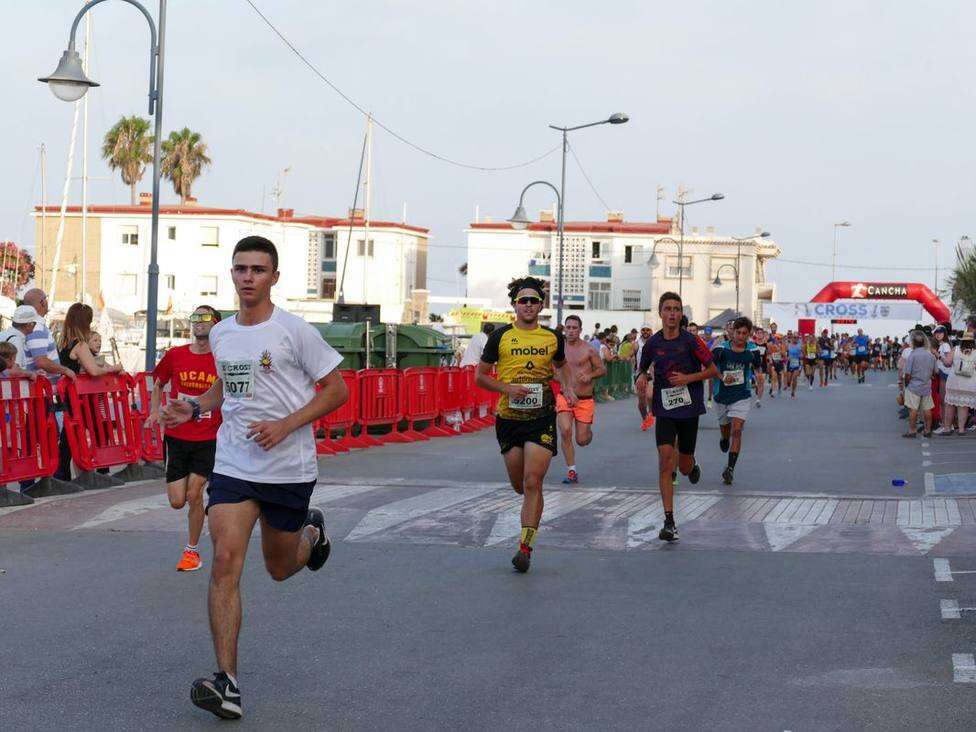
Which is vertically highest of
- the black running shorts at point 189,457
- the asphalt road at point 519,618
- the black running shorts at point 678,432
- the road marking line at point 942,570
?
the black running shorts at point 678,432

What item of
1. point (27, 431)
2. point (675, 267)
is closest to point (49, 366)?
point (27, 431)

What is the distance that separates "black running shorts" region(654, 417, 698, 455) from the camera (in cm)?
1138

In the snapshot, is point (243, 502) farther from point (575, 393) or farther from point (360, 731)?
point (575, 393)

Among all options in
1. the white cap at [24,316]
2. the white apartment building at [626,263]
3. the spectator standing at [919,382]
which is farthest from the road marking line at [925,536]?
the white apartment building at [626,263]

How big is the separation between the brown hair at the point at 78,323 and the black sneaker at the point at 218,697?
8.86 metres

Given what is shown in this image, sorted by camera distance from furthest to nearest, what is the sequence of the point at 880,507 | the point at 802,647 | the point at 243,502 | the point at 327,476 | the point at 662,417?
1. the point at 327,476
2. the point at 880,507
3. the point at 662,417
4. the point at 802,647
5. the point at 243,502

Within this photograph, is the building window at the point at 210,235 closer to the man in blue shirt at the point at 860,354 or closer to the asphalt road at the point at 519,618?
the man in blue shirt at the point at 860,354

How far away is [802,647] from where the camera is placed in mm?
7164

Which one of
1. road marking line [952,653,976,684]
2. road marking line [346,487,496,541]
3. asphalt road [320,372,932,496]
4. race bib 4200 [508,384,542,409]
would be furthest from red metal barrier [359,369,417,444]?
road marking line [952,653,976,684]

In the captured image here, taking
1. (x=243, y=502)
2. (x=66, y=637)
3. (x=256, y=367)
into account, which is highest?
(x=256, y=367)

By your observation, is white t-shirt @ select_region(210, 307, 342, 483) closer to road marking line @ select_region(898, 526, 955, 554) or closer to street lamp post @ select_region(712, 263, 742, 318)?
road marking line @ select_region(898, 526, 955, 554)

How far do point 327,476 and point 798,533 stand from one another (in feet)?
19.7

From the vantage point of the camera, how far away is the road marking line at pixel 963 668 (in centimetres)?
646

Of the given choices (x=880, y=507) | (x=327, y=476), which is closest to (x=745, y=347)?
(x=880, y=507)
